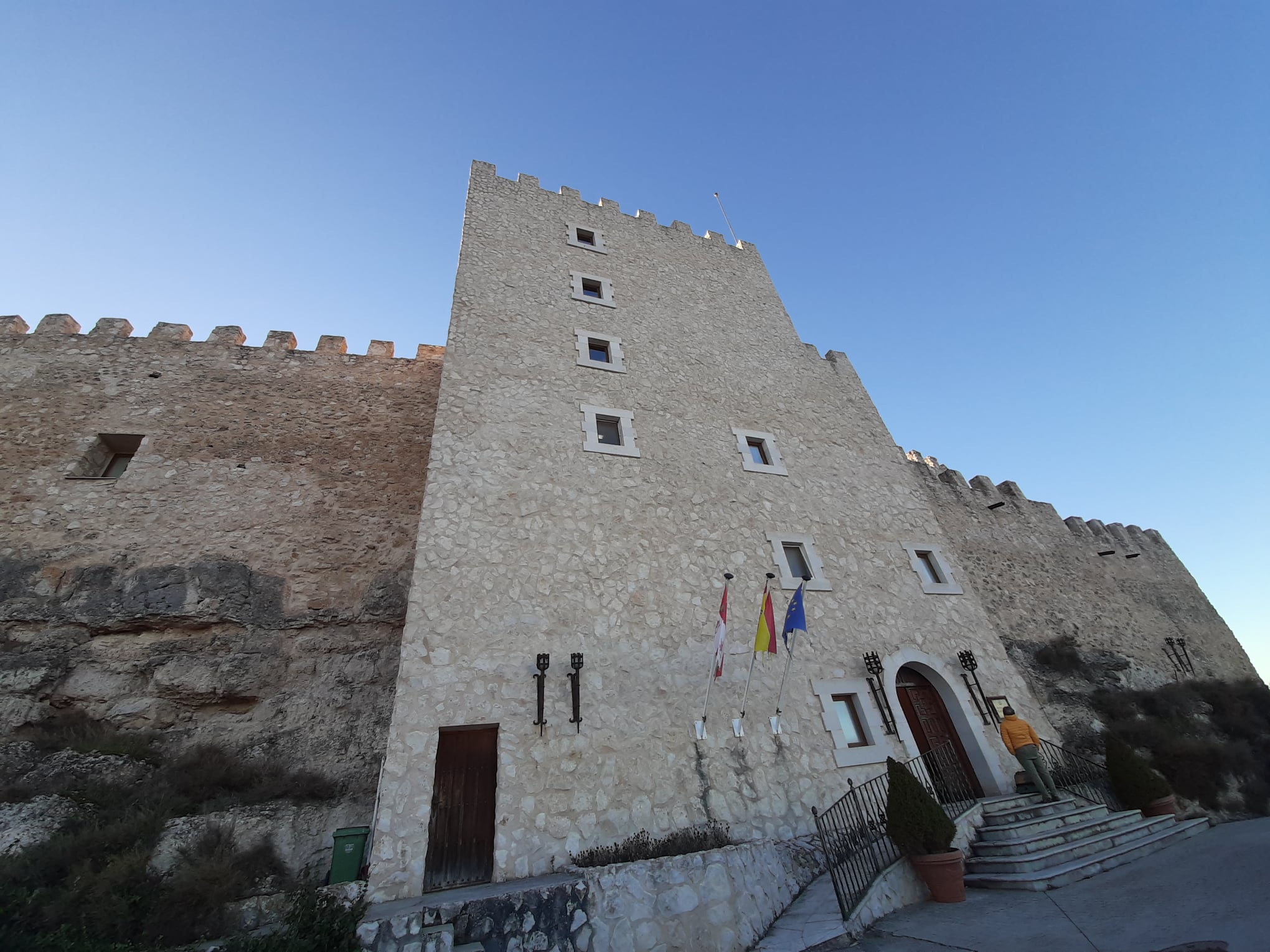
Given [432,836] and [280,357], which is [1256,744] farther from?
[280,357]

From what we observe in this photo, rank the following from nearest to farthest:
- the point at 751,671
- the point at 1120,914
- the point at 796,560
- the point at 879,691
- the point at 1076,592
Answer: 1. the point at 1120,914
2. the point at 751,671
3. the point at 879,691
4. the point at 796,560
5. the point at 1076,592

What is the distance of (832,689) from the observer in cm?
818

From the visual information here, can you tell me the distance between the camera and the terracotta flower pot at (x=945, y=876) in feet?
18.0

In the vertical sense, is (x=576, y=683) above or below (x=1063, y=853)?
above

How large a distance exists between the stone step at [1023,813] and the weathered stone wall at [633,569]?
1.10 m

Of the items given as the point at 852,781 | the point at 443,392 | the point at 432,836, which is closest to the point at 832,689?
the point at 852,781

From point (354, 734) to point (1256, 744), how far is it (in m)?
19.3

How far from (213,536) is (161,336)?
647 cm

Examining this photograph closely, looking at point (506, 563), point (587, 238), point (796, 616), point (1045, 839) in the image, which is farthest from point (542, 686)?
point (587, 238)

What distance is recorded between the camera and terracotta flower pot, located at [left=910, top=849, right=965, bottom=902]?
18.0 feet

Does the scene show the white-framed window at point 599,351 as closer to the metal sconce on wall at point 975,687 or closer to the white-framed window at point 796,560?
the white-framed window at point 796,560

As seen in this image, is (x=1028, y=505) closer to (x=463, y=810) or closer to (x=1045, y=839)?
(x=1045, y=839)

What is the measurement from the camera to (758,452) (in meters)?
A: 11.2

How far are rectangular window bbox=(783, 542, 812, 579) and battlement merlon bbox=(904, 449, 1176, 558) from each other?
951cm
